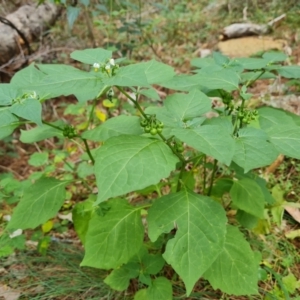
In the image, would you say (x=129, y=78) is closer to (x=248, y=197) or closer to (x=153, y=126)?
(x=153, y=126)

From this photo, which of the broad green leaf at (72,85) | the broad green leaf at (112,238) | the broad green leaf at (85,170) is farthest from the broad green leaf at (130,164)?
the broad green leaf at (85,170)

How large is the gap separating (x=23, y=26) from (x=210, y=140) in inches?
157

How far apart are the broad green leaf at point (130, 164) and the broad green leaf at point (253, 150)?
0.82ft

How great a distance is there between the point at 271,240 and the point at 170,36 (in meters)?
4.13

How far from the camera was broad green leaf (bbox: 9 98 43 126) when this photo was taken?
52.6 inches

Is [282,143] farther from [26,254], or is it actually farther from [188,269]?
[26,254]

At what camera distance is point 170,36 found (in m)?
5.60

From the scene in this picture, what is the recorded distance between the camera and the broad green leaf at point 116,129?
167cm

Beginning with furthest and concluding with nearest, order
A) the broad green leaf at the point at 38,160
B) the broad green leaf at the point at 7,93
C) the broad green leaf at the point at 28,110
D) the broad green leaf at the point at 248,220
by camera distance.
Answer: the broad green leaf at the point at 38,160
the broad green leaf at the point at 248,220
the broad green leaf at the point at 7,93
the broad green leaf at the point at 28,110

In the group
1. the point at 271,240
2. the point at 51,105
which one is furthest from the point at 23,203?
the point at 51,105

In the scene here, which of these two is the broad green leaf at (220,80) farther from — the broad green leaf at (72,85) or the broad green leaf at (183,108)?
the broad green leaf at (72,85)

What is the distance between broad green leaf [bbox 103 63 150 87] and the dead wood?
9.02ft

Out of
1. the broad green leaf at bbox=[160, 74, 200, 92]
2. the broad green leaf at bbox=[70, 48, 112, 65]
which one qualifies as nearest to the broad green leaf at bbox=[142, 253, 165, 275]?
the broad green leaf at bbox=[160, 74, 200, 92]

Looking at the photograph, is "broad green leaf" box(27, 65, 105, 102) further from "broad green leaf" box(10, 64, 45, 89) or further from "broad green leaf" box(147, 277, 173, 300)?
"broad green leaf" box(147, 277, 173, 300)
